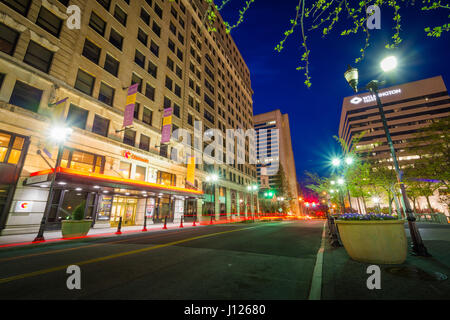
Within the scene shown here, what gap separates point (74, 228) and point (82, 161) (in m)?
6.85

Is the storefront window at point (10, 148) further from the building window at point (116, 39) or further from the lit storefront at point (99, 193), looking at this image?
the building window at point (116, 39)

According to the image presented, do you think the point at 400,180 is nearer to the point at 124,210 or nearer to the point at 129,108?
the point at 129,108

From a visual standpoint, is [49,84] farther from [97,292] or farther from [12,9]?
[97,292]

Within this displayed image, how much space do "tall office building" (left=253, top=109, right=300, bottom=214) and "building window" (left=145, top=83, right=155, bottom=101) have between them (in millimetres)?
83835

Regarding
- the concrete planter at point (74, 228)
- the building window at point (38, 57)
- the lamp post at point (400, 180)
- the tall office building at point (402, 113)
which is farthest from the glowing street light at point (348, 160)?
the tall office building at point (402, 113)

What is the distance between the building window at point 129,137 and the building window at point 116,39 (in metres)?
9.04

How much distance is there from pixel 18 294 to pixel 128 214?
17586 millimetres

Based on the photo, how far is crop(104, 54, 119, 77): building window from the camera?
18.8 meters

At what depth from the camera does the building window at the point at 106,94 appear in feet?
58.3

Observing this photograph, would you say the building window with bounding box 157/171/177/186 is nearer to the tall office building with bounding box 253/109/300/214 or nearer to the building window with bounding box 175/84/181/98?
the building window with bounding box 175/84/181/98

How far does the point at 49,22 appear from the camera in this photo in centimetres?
1508

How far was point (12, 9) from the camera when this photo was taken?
42.9 feet

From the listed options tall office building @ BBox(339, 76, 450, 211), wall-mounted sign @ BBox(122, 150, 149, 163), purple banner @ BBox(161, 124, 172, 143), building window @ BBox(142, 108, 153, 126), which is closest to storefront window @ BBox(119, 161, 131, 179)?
wall-mounted sign @ BBox(122, 150, 149, 163)

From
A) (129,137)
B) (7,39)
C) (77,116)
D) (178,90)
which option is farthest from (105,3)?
(129,137)
